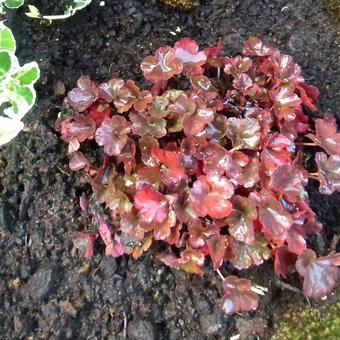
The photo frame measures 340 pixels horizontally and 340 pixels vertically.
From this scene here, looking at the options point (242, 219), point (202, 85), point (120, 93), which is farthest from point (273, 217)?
point (120, 93)

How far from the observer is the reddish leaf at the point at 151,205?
156cm

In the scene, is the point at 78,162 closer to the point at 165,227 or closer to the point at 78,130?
the point at 78,130

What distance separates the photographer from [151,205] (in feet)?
5.13

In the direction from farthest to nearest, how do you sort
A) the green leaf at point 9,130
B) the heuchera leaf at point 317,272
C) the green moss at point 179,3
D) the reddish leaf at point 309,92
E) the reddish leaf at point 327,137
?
1. the green moss at point 179,3
2. the reddish leaf at point 309,92
3. the reddish leaf at point 327,137
4. the heuchera leaf at point 317,272
5. the green leaf at point 9,130

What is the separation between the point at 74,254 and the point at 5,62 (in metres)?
0.52

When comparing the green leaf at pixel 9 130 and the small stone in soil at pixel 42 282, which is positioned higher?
the green leaf at pixel 9 130

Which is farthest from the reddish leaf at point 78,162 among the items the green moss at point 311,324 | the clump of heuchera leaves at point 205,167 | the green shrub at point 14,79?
the green moss at point 311,324

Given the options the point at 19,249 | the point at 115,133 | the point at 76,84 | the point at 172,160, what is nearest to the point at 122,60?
the point at 76,84

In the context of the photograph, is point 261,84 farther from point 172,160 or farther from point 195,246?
point 195,246

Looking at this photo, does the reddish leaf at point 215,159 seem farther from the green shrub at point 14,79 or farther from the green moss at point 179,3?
the green moss at point 179,3

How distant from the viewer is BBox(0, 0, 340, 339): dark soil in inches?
64.2

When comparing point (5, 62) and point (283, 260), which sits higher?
point (5, 62)

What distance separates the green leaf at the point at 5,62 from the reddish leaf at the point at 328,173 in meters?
0.78

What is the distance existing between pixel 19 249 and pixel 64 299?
17 cm
